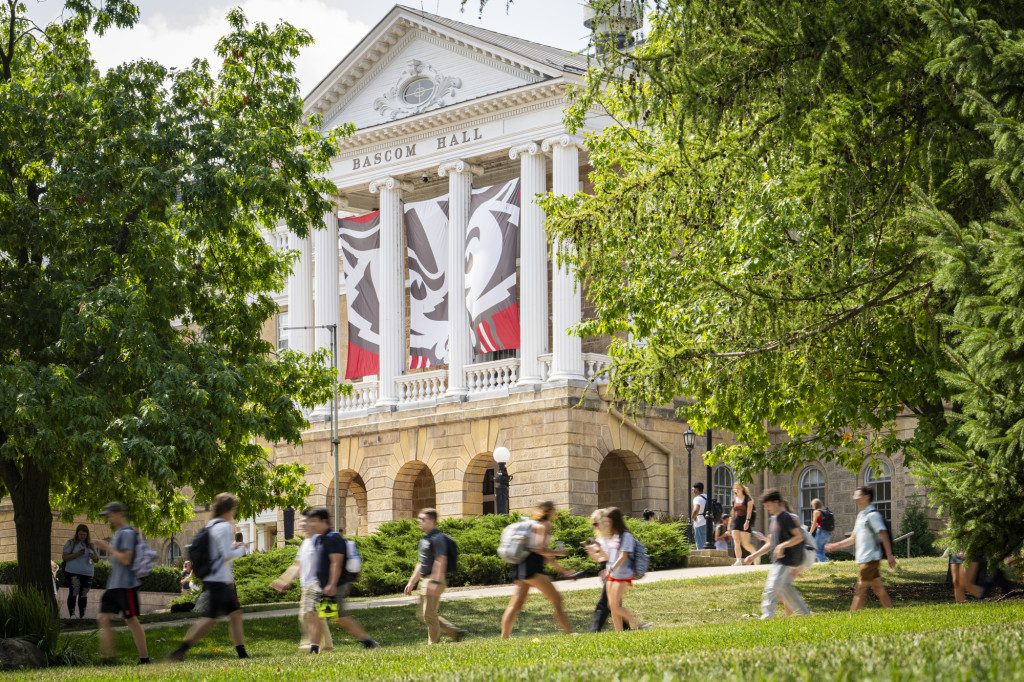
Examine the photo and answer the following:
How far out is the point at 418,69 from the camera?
3931cm

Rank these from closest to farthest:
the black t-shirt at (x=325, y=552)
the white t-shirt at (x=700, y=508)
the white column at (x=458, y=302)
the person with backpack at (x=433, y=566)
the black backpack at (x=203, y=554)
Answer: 1. the black backpack at (x=203, y=554)
2. the black t-shirt at (x=325, y=552)
3. the person with backpack at (x=433, y=566)
4. the white t-shirt at (x=700, y=508)
5. the white column at (x=458, y=302)

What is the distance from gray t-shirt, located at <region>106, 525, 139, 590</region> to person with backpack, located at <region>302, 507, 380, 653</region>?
205cm

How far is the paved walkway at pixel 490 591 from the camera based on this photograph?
21.8m

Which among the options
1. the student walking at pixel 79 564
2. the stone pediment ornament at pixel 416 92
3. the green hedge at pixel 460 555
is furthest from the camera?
the stone pediment ornament at pixel 416 92

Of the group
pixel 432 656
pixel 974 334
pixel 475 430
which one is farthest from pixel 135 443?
pixel 475 430

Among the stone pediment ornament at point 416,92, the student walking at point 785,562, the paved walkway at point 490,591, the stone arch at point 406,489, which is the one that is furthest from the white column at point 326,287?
the student walking at point 785,562

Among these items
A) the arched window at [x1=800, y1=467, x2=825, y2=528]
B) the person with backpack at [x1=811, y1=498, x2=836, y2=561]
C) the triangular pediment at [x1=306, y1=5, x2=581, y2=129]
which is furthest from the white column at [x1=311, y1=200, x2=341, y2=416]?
the person with backpack at [x1=811, y1=498, x2=836, y2=561]

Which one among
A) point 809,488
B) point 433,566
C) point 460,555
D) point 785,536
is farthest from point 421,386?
point 785,536

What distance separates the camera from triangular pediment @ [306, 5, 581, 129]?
37250 mm

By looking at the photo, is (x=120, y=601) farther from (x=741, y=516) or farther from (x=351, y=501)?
(x=351, y=501)

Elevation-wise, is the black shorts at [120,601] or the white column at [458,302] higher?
the white column at [458,302]

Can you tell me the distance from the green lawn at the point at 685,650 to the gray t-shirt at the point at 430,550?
110 centimetres

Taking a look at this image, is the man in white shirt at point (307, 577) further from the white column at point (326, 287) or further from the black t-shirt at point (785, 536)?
the white column at point (326, 287)

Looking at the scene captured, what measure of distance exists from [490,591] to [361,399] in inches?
695
